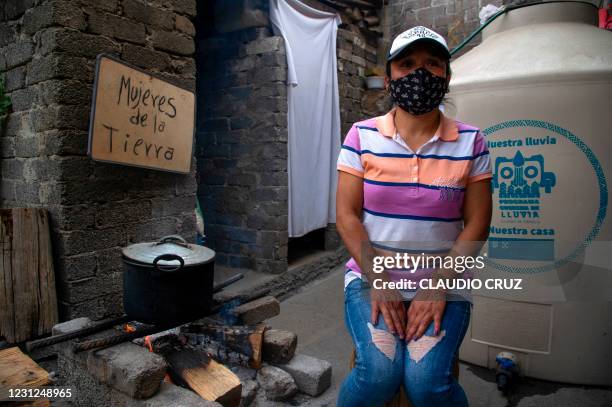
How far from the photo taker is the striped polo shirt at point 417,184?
1717 mm

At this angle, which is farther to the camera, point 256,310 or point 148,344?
point 256,310

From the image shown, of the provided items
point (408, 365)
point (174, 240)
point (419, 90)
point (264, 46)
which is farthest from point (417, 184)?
point (264, 46)

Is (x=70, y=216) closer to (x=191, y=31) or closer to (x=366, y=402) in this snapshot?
(x=191, y=31)

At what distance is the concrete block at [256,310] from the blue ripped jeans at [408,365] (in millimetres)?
1130

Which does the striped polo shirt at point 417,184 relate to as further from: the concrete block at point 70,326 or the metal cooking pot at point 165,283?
the concrete block at point 70,326

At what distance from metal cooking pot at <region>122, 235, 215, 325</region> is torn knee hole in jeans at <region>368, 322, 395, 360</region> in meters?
1.01

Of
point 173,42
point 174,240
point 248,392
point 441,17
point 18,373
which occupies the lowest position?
point 248,392

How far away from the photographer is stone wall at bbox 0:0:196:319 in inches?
109

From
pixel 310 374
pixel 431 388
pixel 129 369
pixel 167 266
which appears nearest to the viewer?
pixel 431 388

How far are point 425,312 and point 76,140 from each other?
2.39m

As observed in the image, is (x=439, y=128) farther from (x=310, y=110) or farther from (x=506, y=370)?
(x=310, y=110)

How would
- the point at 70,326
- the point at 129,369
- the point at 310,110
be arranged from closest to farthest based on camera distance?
the point at 129,369
the point at 70,326
the point at 310,110

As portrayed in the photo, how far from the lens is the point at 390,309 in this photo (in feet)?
5.55

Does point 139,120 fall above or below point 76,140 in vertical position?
above
